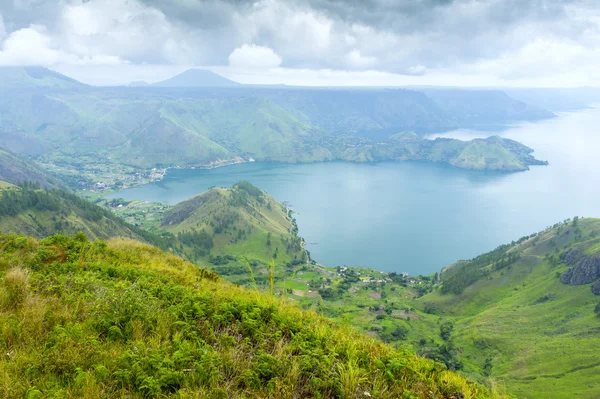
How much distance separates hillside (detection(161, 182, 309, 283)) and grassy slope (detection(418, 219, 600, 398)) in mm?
66015

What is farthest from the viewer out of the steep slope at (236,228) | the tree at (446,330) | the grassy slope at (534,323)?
the steep slope at (236,228)

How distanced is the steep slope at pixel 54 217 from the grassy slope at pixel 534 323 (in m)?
106

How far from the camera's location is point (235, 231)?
16450cm

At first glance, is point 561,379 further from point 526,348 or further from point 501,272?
point 501,272

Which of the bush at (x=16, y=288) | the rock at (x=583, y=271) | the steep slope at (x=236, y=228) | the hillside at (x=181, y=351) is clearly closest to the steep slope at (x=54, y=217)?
the steep slope at (x=236, y=228)

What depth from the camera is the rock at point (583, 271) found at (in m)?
102

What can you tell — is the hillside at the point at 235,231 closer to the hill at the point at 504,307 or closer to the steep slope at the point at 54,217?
the hill at the point at 504,307

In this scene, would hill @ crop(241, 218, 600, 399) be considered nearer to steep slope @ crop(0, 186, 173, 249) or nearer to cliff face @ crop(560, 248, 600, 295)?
cliff face @ crop(560, 248, 600, 295)

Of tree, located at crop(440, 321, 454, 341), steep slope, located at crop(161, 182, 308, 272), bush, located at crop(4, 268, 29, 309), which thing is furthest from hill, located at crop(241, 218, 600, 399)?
bush, located at crop(4, 268, 29, 309)

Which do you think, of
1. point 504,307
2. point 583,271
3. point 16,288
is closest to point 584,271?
point 583,271

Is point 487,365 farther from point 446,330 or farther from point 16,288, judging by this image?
point 16,288

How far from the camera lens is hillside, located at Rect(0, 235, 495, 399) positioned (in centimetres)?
525

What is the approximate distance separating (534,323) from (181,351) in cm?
11268

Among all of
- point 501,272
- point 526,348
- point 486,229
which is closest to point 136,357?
point 526,348
